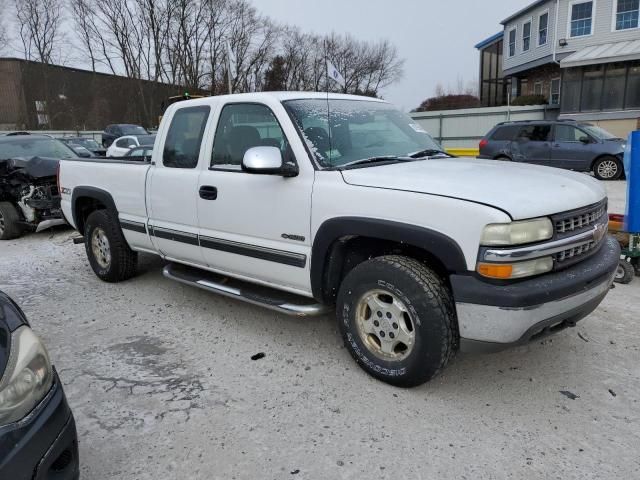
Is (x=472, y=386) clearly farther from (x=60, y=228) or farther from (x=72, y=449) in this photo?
(x=60, y=228)

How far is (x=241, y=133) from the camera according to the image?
3996mm

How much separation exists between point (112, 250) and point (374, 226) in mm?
3401

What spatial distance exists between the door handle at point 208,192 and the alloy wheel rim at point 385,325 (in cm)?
151

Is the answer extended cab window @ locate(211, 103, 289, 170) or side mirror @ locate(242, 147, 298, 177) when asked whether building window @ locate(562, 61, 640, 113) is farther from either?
side mirror @ locate(242, 147, 298, 177)

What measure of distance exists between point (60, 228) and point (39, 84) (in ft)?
127

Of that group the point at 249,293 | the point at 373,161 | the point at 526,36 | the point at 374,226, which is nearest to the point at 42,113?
the point at 526,36

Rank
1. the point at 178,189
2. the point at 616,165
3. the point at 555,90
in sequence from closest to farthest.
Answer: the point at 178,189
the point at 616,165
the point at 555,90

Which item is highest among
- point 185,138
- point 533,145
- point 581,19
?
point 581,19

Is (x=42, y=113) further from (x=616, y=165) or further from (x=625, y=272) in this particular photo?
(x=625, y=272)

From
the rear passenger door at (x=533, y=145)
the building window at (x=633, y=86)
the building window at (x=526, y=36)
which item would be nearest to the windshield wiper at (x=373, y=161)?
the rear passenger door at (x=533, y=145)

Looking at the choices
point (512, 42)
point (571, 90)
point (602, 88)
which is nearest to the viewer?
point (602, 88)

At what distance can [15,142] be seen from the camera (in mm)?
9328

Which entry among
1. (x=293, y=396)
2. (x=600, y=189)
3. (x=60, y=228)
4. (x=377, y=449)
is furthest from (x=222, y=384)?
(x=60, y=228)

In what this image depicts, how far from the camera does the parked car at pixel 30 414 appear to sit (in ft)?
5.93
